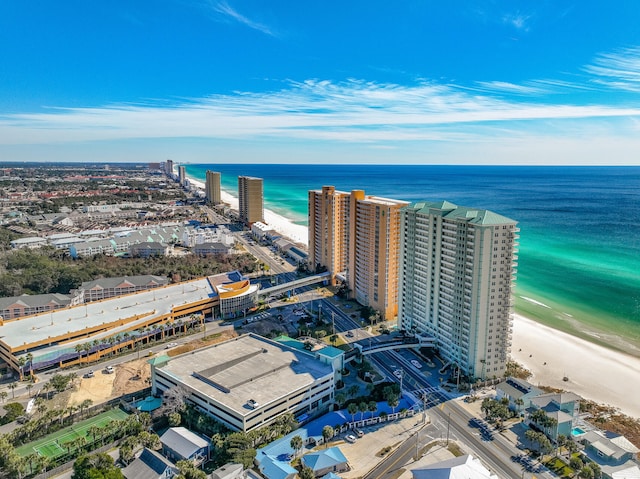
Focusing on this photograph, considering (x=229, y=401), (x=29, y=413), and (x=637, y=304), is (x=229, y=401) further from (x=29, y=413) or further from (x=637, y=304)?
(x=637, y=304)

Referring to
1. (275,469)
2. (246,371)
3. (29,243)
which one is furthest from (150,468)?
(29,243)

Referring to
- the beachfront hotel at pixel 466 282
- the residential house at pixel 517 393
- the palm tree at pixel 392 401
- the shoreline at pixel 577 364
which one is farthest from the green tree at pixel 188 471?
the shoreline at pixel 577 364

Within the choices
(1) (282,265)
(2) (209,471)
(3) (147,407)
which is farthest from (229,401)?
(1) (282,265)

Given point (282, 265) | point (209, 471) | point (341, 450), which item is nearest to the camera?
point (209, 471)

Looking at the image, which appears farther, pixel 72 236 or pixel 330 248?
pixel 72 236

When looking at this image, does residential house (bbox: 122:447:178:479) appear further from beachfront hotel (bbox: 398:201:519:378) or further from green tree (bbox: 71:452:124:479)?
beachfront hotel (bbox: 398:201:519:378)

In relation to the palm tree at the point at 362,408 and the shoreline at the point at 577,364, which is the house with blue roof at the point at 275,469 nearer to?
the palm tree at the point at 362,408

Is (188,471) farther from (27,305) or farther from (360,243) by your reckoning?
(360,243)
